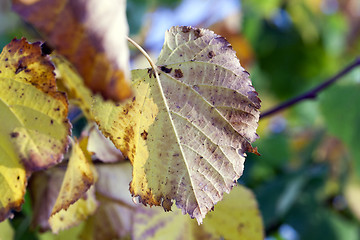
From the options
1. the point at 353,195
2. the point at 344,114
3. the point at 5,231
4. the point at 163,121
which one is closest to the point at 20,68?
the point at 163,121

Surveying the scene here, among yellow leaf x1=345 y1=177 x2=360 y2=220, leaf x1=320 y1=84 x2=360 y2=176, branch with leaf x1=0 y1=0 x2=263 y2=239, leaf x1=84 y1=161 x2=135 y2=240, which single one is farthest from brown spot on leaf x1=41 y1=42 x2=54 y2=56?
yellow leaf x1=345 y1=177 x2=360 y2=220

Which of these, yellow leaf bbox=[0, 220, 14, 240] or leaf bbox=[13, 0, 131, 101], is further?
yellow leaf bbox=[0, 220, 14, 240]

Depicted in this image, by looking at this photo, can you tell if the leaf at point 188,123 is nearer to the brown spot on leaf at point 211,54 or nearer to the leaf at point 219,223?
the brown spot on leaf at point 211,54

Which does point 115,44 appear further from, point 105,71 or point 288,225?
point 288,225

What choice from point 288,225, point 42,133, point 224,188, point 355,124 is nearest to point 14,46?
point 42,133

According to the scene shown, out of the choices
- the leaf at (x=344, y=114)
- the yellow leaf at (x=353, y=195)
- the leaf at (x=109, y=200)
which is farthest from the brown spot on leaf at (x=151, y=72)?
the yellow leaf at (x=353, y=195)

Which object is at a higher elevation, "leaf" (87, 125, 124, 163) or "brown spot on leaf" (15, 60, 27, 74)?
"brown spot on leaf" (15, 60, 27, 74)

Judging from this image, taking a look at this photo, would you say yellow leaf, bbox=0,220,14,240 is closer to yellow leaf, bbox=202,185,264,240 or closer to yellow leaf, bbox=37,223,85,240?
yellow leaf, bbox=37,223,85,240
